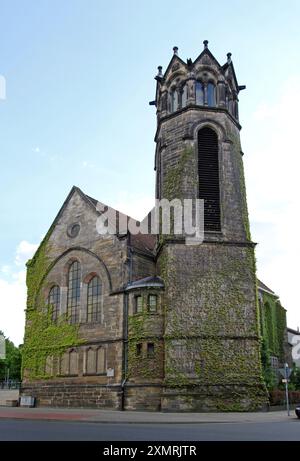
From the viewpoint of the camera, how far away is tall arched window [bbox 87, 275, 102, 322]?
32.7 meters

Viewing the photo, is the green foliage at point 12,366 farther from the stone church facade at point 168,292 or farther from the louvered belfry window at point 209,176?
the louvered belfry window at point 209,176

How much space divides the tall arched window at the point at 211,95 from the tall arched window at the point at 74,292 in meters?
13.7

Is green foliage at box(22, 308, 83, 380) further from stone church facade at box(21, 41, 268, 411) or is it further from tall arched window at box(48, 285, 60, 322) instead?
tall arched window at box(48, 285, 60, 322)

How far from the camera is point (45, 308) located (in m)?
36.6

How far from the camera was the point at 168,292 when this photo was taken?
2936 centimetres

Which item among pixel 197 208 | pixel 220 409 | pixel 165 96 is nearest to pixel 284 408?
pixel 220 409

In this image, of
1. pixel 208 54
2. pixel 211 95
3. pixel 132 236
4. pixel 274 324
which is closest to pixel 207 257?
pixel 132 236

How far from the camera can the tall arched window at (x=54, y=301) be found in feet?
117

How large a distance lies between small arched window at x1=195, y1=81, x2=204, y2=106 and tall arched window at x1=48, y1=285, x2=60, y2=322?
1559cm

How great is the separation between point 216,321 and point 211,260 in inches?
137

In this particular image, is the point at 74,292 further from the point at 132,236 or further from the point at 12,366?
the point at 12,366

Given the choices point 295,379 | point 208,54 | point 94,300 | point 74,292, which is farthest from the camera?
point 295,379

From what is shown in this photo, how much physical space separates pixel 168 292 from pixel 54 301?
10325mm

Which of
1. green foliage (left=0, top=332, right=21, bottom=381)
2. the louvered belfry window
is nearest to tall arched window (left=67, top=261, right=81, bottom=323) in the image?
the louvered belfry window
